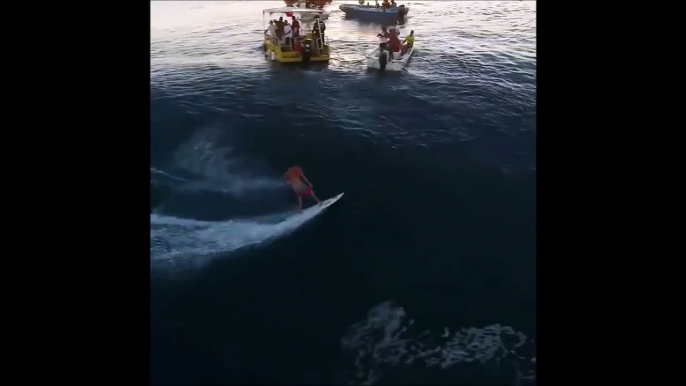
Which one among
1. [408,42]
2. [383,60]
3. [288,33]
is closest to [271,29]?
[288,33]

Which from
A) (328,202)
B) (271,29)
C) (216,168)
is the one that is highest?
(271,29)

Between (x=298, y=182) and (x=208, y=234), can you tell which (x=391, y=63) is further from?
(x=208, y=234)

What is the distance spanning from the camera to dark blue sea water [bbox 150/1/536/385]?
9133 millimetres

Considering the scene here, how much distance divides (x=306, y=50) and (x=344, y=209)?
4.17 meters

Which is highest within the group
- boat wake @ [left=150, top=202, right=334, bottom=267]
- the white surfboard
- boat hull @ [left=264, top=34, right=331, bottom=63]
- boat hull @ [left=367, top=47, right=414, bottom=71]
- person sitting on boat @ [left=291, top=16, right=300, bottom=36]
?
person sitting on boat @ [left=291, top=16, right=300, bottom=36]

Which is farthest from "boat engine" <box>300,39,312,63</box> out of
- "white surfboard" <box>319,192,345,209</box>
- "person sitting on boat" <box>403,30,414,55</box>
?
"white surfboard" <box>319,192,345,209</box>

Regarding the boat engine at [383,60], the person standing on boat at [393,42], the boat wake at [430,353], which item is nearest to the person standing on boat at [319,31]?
the boat engine at [383,60]

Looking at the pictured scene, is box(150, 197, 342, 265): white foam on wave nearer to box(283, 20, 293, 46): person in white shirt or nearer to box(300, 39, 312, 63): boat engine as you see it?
box(300, 39, 312, 63): boat engine

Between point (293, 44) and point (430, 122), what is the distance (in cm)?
362

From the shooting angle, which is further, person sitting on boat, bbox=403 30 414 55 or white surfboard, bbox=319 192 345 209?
person sitting on boat, bbox=403 30 414 55

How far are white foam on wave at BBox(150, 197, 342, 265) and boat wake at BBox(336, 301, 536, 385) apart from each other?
2278mm

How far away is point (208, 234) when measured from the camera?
10289mm

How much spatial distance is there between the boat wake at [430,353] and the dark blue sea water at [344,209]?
0.02 metres
